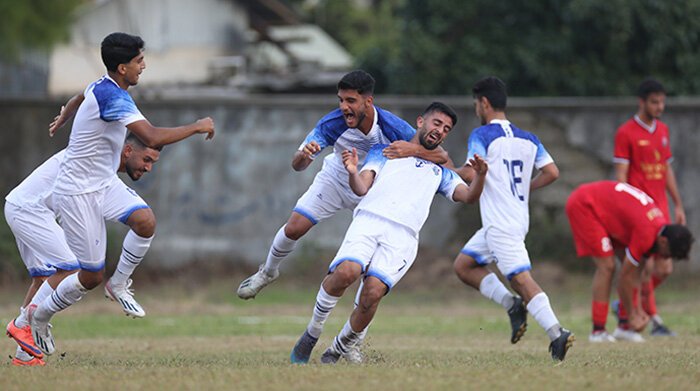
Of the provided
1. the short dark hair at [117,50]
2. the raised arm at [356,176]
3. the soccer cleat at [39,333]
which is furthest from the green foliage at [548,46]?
the soccer cleat at [39,333]

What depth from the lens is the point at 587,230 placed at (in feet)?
45.8

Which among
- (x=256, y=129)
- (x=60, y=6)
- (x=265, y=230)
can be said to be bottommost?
(x=265, y=230)

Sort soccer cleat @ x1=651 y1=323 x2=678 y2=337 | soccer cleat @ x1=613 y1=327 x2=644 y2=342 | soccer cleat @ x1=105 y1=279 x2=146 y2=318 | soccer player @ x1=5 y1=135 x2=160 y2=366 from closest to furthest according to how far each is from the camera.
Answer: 1. soccer player @ x1=5 y1=135 x2=160 y2=366
2. soccer cleat @ x1=105 y1=279 x2=146 y2=318
3. soccer cleat @ x1=613 y1=327 x2=644 y2=342
4. soccer cleat @ x1=651 y1=323 x2=678 y2=337

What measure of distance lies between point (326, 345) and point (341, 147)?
2835mm

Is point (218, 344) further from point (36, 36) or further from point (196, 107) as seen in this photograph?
point (36, 36)

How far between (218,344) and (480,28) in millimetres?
14684

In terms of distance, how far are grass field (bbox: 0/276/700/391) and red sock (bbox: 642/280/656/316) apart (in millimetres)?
546

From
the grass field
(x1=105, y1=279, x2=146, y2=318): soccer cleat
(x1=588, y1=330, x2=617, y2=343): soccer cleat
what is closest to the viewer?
the grass field

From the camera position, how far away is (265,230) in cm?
2089

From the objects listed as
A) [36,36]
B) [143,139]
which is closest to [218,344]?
[143,139]

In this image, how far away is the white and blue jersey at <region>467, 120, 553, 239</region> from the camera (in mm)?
11375

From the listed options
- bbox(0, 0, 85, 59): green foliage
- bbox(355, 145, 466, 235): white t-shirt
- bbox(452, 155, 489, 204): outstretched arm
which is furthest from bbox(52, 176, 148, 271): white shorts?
bbox(0, 0, 85, 59): green foliage

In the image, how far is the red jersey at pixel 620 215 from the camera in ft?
44.6

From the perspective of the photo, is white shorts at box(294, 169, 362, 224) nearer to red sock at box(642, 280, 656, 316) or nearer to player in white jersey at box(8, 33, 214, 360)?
player in white jersey at box(8, 33, 214, 360)
